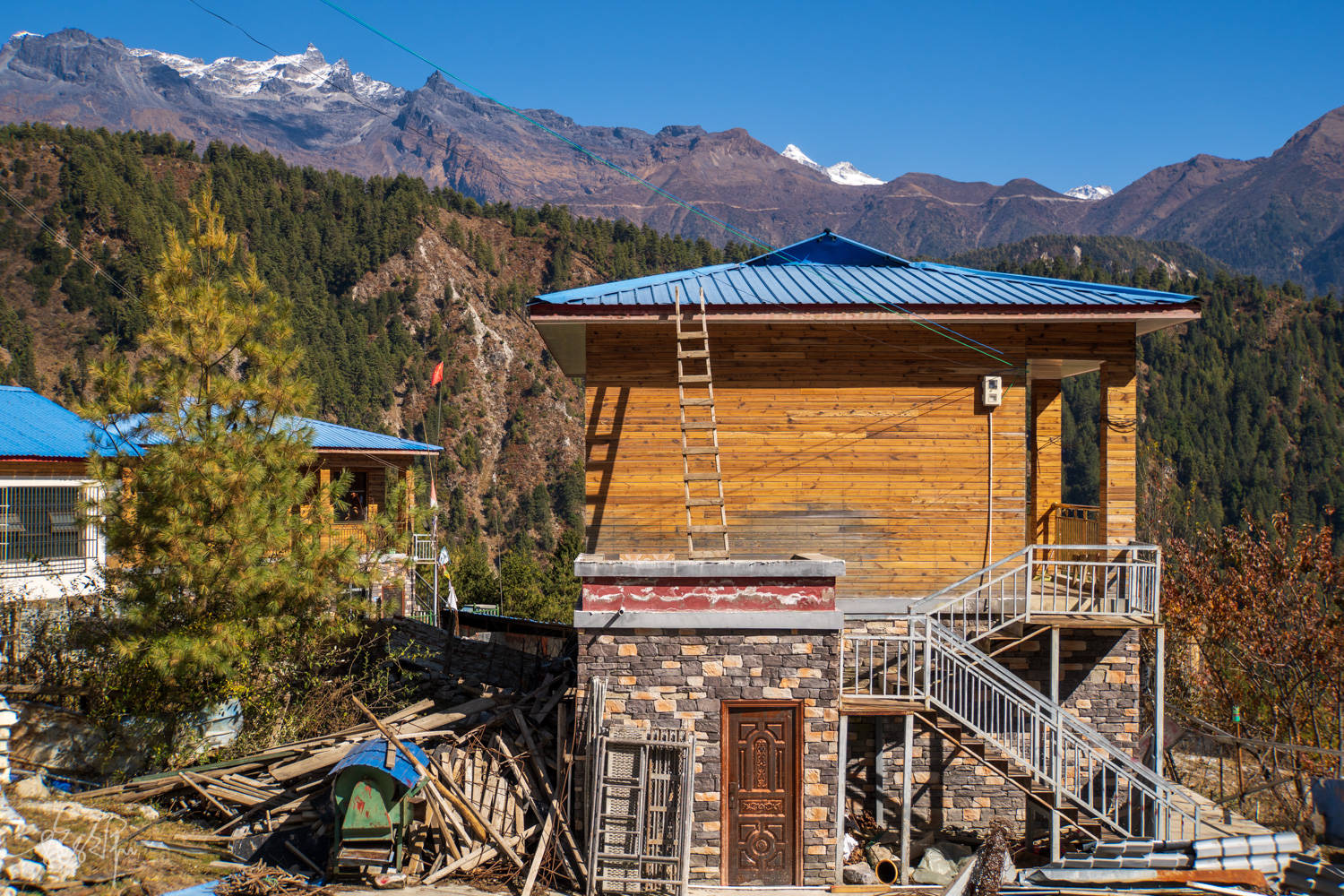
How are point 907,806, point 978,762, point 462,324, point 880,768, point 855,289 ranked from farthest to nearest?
point 462,324, point 855,289, point 880,768, point 978,762, point 907,806

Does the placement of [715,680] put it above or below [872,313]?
below

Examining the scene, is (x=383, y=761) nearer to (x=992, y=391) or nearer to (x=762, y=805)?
(x=762, y=805)

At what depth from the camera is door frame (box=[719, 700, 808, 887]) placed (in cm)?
1044

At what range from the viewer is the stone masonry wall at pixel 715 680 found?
34.8 feet

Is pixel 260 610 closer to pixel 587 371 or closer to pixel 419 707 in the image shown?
pixel 419 707

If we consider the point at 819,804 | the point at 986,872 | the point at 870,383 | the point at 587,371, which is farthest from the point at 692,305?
the point at 986,872

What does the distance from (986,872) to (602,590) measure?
520cm

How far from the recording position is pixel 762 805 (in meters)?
10.5

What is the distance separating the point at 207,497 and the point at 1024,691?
10732 millimetres

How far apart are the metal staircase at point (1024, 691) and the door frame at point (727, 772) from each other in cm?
101

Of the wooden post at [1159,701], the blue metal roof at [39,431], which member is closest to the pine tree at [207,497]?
the blue metal roof at [39,431]

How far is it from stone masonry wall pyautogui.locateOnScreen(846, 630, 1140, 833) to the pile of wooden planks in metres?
4.15

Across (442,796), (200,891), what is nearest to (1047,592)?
(442,796)

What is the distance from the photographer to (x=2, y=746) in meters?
10.4
